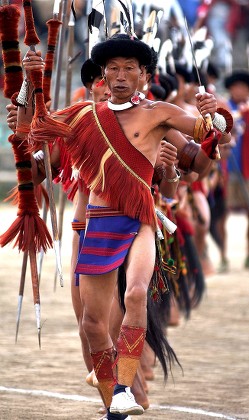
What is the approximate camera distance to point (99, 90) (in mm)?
7188

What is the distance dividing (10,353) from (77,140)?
2873 millimetres

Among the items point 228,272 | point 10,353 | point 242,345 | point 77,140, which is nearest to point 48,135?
point 77,140

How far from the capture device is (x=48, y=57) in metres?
6.89

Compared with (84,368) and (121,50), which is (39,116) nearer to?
(121,50)

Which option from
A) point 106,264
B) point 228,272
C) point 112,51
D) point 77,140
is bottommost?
point 228,272

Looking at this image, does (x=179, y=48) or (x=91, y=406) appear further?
(x=179, y=48)

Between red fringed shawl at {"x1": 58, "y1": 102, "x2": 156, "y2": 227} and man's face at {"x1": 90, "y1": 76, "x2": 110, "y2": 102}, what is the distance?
577 millimetres

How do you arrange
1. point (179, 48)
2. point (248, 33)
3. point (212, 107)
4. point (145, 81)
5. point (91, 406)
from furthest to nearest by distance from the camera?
point (248, 33)
point (179, 48)
point (91, 406)
point (145, 81)
point (212, 107)

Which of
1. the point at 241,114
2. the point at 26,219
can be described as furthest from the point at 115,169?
the point at 241,114

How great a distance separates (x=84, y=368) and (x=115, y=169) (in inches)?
95.1

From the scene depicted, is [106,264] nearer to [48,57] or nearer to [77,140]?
[77,140]

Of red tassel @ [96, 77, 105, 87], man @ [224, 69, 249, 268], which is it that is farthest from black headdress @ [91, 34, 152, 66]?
man @ [224, 69, 249, 268]

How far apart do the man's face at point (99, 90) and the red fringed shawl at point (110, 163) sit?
577mm

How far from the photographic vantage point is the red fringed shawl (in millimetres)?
6391
